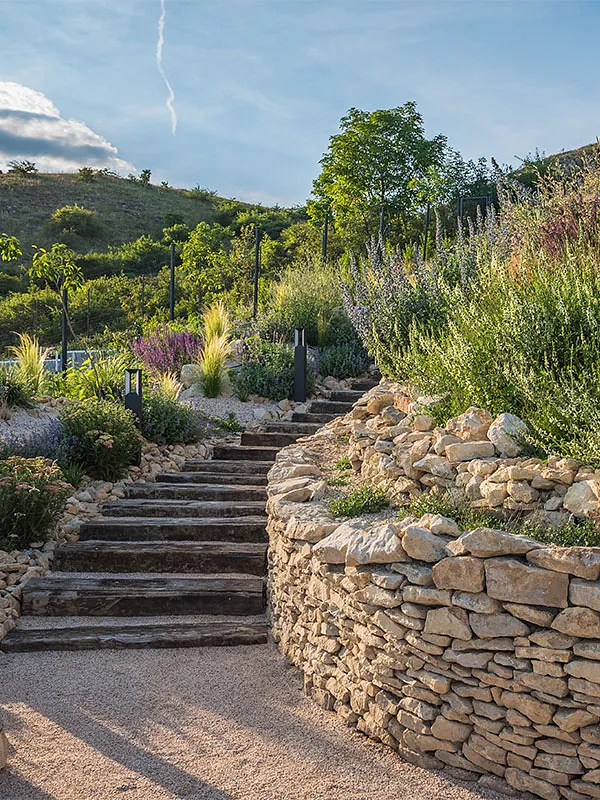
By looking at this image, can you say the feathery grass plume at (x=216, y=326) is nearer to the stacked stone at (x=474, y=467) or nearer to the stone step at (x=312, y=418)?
the stone step at (x=312, y=418)

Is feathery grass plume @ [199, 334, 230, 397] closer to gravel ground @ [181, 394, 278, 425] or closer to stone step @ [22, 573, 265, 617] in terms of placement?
gravel ground @ [181, 394, 278, 425]

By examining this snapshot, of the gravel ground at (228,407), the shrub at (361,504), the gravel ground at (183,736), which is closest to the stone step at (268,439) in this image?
the gravel ground at (228,407)

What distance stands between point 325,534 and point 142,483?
3197 millimetres

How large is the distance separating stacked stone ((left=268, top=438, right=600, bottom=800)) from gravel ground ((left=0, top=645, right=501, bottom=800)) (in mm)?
185

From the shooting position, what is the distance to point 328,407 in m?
8.15

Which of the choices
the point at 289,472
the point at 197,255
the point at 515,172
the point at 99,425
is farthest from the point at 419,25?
the point at 197,255

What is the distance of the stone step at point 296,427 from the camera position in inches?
299

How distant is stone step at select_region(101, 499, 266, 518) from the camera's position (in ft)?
18.8

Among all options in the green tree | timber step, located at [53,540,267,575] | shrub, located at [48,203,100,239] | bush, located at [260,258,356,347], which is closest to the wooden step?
timber step, located at [53,540,267,575]

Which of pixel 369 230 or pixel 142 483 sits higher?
pixel 369 230

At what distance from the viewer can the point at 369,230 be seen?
14953mm

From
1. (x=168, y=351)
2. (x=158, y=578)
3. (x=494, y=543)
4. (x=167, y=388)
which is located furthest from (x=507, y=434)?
(x=168, y=351)

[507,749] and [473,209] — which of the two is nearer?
[507,749]

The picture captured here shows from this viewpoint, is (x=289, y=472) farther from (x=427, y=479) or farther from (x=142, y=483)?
(x=142, y=483)
